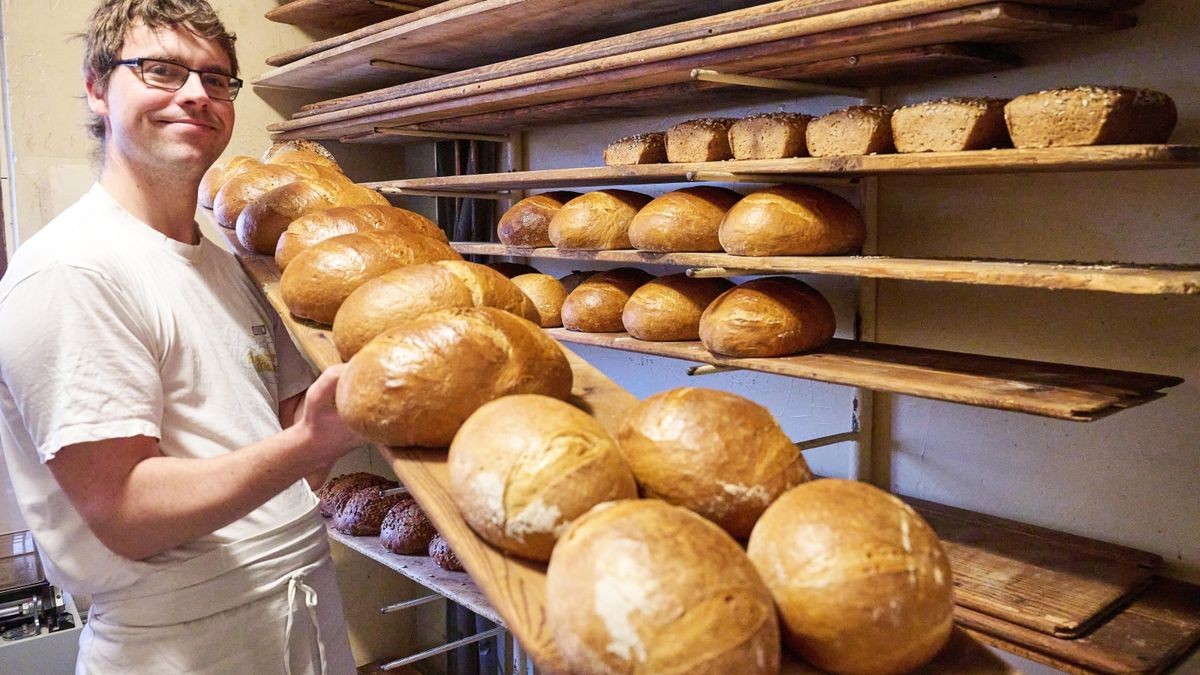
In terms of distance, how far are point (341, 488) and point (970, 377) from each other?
2343 millimetres

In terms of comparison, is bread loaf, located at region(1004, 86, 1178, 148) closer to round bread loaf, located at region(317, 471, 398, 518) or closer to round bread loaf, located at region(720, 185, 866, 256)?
round bread loaf, located at region(720, 185, 866, 256)

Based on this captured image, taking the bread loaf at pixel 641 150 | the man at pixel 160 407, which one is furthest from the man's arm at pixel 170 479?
the bread loaf at pixel 641 150

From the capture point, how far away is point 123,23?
139 centimetres

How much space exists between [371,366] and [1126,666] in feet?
4.48

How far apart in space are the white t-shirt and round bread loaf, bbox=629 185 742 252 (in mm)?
967

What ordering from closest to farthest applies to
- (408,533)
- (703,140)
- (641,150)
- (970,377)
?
1. (970,377)
2. (703,140)
3. (641,150)
4. (408,533)

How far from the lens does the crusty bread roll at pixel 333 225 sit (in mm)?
1419

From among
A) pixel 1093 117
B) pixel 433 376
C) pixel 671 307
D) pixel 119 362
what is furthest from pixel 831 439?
pixel 119 362

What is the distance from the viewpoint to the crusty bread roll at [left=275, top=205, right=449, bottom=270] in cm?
142

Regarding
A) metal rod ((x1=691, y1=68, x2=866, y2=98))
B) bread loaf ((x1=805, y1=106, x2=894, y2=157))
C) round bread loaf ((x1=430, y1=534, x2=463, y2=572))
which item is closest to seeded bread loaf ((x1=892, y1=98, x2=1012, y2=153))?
bread loaf ((x1=805, y1=106, x2=894, y2=157))

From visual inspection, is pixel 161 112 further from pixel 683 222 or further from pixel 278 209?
pixel 683 222

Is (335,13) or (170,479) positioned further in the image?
(335,13)

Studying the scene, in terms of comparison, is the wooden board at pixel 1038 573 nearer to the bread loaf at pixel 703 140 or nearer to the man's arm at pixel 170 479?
the bread loaf at pixel 703 140

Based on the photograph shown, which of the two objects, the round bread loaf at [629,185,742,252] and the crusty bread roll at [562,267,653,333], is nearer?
the round bread loaf at [629,185,742,252]
